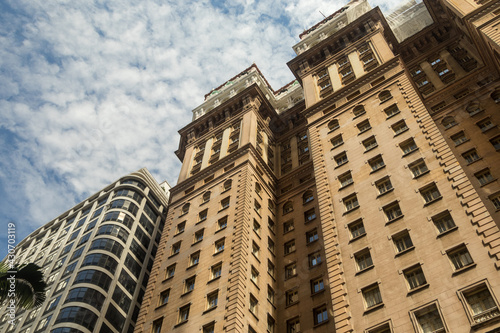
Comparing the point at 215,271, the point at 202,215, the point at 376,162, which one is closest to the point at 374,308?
the point at 376,162

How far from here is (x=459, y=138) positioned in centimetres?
4903

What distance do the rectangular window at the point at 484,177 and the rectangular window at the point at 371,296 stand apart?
14403mm

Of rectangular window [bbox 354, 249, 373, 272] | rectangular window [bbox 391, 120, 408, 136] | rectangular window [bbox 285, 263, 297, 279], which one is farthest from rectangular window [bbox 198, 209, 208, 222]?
rectangular window [bbox 354, 249, 373, 272]

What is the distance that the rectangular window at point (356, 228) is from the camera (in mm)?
40594

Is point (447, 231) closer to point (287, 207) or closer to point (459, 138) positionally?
point (459, 138)

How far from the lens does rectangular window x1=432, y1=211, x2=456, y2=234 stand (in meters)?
35.5

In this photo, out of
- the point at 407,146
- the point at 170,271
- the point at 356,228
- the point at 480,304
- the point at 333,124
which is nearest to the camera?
the point at 480,304

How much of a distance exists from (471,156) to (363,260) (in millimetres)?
16146

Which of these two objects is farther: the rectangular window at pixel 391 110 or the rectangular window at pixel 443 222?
the rectangular window at pixel 391 110

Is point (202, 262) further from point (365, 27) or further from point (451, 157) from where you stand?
point (365, 27)

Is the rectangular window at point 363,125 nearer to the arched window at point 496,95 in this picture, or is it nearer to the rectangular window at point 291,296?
the arched window at point 496,95

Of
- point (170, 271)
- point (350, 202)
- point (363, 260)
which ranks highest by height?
point (170, 271)

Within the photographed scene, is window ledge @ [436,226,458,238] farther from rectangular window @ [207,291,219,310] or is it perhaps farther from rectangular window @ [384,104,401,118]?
rectangular window @ [384,104,401,118]

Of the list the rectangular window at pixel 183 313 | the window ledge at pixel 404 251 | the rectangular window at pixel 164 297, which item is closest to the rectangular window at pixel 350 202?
the window ledge at pixel 404 251
